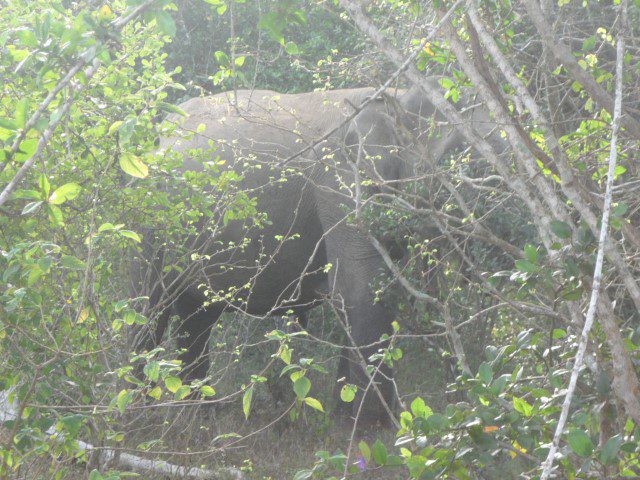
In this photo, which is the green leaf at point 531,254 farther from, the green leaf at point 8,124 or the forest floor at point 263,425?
the forest floor at point 263,425

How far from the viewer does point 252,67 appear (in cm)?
941

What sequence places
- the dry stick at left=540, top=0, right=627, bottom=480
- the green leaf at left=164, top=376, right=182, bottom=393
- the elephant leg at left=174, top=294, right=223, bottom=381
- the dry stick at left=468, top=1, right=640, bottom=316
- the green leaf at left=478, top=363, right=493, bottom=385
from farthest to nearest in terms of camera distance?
the elephant leg at left=174, top=294, right=223, bottom=381
the green leaf at left=164, top=376, right=182, bottom=393
the green leaf at left=478, top=363, right=493, bottom=385
the dry stick at left=468, top=1, right=640, bottom=316
the dry stick at left=540, top=0, right=627, bottom=480

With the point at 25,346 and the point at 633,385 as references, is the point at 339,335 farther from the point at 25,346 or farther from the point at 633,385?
the point at 633,385

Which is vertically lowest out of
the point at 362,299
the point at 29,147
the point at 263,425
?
the point at 263,425

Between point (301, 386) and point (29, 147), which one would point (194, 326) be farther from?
point (29, 147)

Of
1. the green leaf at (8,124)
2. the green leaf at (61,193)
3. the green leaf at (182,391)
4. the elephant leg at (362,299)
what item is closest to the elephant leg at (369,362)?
the elephant leg at (362,299)

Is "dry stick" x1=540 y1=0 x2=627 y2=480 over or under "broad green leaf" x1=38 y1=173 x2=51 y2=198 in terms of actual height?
under

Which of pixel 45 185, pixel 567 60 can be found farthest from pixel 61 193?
pixel 567 60

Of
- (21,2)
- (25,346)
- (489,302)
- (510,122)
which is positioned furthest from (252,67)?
(510,122)

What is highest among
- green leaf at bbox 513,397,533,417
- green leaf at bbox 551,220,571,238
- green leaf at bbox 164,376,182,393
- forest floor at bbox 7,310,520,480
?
green leaf at bbox 164,376,182,393

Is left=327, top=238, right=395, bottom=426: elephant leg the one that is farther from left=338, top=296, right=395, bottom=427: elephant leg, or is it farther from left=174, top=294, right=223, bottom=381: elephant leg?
left=174, top=294, right=223, bottom=381: elephant leg

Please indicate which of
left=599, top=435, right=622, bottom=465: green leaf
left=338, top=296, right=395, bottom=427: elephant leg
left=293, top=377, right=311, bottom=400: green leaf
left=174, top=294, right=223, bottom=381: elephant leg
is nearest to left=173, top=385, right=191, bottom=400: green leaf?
left=293, top=377, right=311, bottom=400: green leaf

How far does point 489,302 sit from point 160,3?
18.2 feet

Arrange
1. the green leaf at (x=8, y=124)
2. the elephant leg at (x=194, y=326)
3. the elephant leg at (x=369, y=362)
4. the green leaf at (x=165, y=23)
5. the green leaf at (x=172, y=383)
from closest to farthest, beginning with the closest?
the green leaf at (x=165, y=23)
the green leaf at (x=8, y=124)
the green leaf at (x=172, y=383)
the elephant leg at (x=369, y=362)
the elephant leg at (x=194, y=326)
